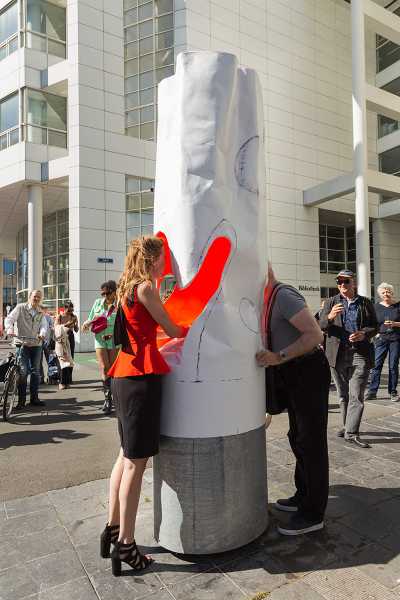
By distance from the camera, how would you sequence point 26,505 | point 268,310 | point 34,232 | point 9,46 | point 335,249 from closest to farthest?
1. point 268,310
2. point 26,505
3. point 34,232
4. point 9,46
5. point 335,249

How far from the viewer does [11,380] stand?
21.4 feet

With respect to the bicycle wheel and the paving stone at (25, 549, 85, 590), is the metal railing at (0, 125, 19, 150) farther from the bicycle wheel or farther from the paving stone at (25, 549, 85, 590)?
the paving stone at (25, 549, 85, 590)

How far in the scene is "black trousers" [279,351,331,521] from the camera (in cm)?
291

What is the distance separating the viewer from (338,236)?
2716 cm

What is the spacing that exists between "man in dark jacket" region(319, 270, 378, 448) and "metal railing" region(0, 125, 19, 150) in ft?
55.4

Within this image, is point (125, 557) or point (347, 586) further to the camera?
point (125, 557)

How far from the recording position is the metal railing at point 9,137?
17.8m

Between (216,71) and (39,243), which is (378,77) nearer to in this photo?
(39,243)

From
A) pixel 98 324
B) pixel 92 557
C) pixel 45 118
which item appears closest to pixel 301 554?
pixel 92 557

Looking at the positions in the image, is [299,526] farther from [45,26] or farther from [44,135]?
[45,26]

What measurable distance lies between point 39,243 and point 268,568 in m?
17.5

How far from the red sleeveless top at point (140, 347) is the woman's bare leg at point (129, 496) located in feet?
1.68

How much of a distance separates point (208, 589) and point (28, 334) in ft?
18.3

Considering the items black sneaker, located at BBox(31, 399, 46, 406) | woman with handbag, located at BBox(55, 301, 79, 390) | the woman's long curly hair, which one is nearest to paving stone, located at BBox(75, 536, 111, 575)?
the woman's long curly hair
